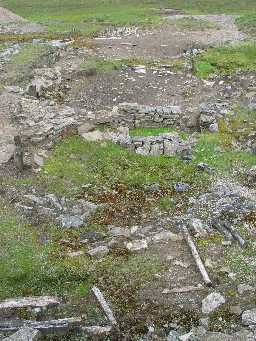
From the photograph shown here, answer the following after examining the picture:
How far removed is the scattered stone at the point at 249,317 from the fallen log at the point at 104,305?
2690 millimetres

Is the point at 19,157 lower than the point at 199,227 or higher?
higher

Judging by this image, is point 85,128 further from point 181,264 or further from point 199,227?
point 181,264

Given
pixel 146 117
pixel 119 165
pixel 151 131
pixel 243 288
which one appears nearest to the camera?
pixel 243 288

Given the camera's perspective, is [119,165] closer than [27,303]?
No

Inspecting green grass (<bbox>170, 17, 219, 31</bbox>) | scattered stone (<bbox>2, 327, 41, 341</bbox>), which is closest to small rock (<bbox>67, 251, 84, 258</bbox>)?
scattered stone (<bbox>2, 327, 41, 341</bbox>)

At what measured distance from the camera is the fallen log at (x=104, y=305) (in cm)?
1116

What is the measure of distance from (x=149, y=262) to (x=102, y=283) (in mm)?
1349

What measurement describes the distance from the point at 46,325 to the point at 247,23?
118 ft

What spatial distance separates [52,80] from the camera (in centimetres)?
2588

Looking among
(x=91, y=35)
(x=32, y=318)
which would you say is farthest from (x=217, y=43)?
(x=32, y=318)

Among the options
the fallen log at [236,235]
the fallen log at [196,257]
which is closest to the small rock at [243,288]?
the fallen log at [196,257]

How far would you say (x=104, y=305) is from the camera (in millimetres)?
11531

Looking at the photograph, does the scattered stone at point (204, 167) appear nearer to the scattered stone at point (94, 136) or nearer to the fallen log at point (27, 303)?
the scattered stone at point (94, 136)

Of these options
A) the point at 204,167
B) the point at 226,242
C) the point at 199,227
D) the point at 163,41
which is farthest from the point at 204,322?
the point at 163,41
